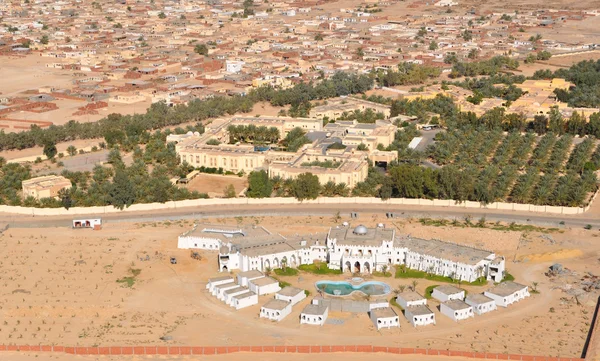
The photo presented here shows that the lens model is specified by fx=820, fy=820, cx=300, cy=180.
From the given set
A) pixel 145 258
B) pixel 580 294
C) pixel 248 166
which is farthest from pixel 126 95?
pixel 580 294

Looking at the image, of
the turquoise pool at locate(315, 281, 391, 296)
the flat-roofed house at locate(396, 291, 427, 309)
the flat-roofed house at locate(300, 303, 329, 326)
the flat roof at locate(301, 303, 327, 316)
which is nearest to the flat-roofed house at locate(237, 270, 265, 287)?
the turquoise pool at locate(315, 281, 391, 296)

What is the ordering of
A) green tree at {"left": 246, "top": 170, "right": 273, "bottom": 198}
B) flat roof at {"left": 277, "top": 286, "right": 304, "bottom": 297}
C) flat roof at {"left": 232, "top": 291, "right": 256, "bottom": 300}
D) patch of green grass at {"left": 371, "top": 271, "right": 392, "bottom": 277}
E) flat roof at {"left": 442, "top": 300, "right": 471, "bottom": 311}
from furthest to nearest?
green tree at {"left": 246, "top": 170, "right": 273, "bottom": 198}, patch of green grass at {"left": 371, "top": 271, "right": 392, "bottom": 277}, flat roof at {"left": 277, "top": 286, "right": 304, "bottom": 297}, flat roof at {"left": 232, "top": 291, "right": 256, "bottom": 300}, flat roof at {"left": 442, "top": 300, "right": 471, "bottom": 311}

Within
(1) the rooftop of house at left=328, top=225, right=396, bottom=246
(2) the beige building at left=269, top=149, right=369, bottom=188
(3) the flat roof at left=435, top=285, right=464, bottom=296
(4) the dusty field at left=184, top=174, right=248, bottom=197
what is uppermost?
(1) the rooftop of house at left=328, top=225, right=396, bottom=246

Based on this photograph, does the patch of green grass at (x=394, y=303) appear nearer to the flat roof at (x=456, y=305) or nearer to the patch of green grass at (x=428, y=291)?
the patch of green grass at (x=428, y=291)

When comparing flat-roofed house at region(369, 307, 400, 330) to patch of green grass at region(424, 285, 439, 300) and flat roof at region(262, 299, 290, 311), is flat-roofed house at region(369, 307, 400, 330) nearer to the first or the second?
patch of green grass at region(424, 285, 439, 300)

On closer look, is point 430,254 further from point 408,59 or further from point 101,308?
point 408,59

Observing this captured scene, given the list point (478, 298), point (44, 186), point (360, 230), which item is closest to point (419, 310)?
point (478, 298)

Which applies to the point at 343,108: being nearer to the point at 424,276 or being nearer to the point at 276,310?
the point at 424,276
